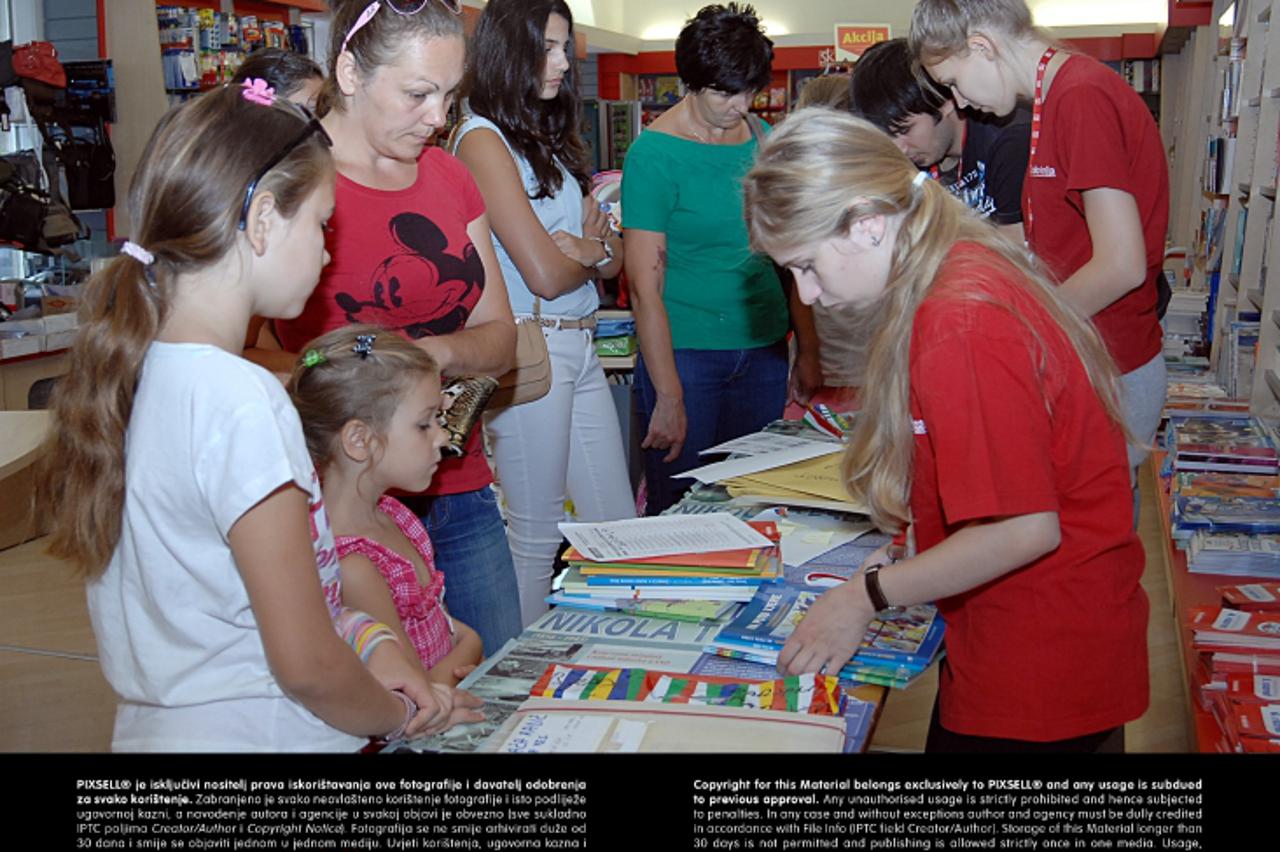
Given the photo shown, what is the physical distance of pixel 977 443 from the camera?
4.13 ft

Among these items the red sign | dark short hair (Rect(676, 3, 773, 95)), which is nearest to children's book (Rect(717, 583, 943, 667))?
dark short hair (Rect(676, 3, 773, 95))

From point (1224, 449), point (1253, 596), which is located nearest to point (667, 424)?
point (1253, 596)

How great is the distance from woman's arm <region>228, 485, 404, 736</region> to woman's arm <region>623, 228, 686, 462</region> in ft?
5.57

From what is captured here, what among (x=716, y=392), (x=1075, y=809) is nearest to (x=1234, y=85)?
(x=716, y=392)

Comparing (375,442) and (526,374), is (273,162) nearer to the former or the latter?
(375,442)

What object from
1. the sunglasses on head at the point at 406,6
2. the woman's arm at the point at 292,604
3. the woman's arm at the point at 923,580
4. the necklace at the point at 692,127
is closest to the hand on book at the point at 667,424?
the necklace at the point at 692,127

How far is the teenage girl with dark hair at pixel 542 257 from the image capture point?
2338mm

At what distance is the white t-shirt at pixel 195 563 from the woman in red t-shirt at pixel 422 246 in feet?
2.13

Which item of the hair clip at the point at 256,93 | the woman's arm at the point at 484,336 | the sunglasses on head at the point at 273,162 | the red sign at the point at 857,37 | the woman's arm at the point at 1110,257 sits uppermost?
the red sign at the point at 857,37

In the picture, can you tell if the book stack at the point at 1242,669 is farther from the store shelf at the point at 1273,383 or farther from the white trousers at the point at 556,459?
the store shelf at the point at 1273,383

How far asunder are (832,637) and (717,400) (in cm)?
154

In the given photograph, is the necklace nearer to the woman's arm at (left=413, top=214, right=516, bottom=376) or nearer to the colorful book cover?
the woman's arm at (left=413, top=214, right=516, bottom=376)

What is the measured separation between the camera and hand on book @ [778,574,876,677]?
1.43m

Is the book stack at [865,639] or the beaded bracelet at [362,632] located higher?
the beaded bracelet at [362,632]
